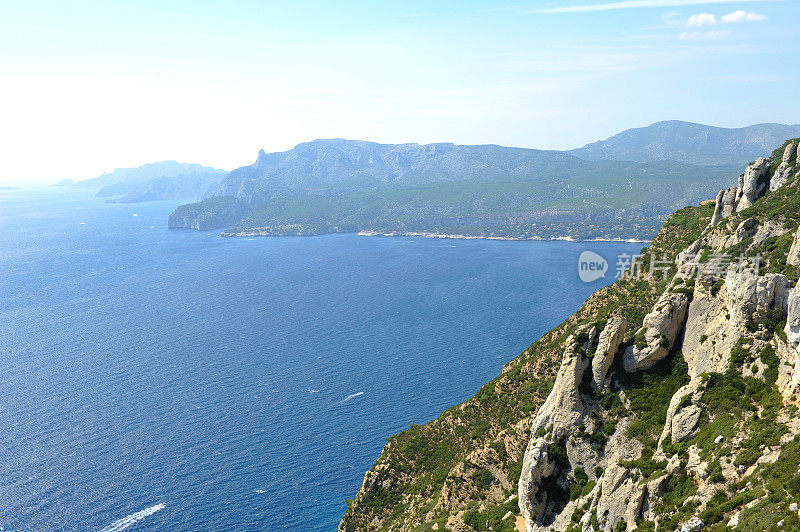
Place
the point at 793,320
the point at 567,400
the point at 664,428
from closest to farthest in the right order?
1. the point at 793,320
2. the point at 664,428
3. the point at 567,400

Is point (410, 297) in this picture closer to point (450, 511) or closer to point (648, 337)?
point (450, 511)

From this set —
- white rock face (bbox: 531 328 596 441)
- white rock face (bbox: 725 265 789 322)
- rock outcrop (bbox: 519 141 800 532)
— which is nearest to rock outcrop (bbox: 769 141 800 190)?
rock outcrop (bbox: 519 141 800 532)

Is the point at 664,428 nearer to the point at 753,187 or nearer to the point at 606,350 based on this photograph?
the point at 606,350

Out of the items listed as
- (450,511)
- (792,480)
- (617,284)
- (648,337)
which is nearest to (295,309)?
(617,284)

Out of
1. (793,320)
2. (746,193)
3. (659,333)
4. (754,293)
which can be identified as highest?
(746,193)

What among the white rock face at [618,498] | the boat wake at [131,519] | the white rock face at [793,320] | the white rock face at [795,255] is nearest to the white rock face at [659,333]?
the white rock face at [793,320]

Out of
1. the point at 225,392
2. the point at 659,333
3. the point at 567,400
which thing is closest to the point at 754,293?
the point at 659,333

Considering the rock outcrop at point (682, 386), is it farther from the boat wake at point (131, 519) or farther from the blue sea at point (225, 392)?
the boat wake at point (131, 519)

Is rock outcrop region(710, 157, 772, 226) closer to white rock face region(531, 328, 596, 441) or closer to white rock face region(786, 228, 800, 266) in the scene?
white rock face region(786, 228, 800, 266)
